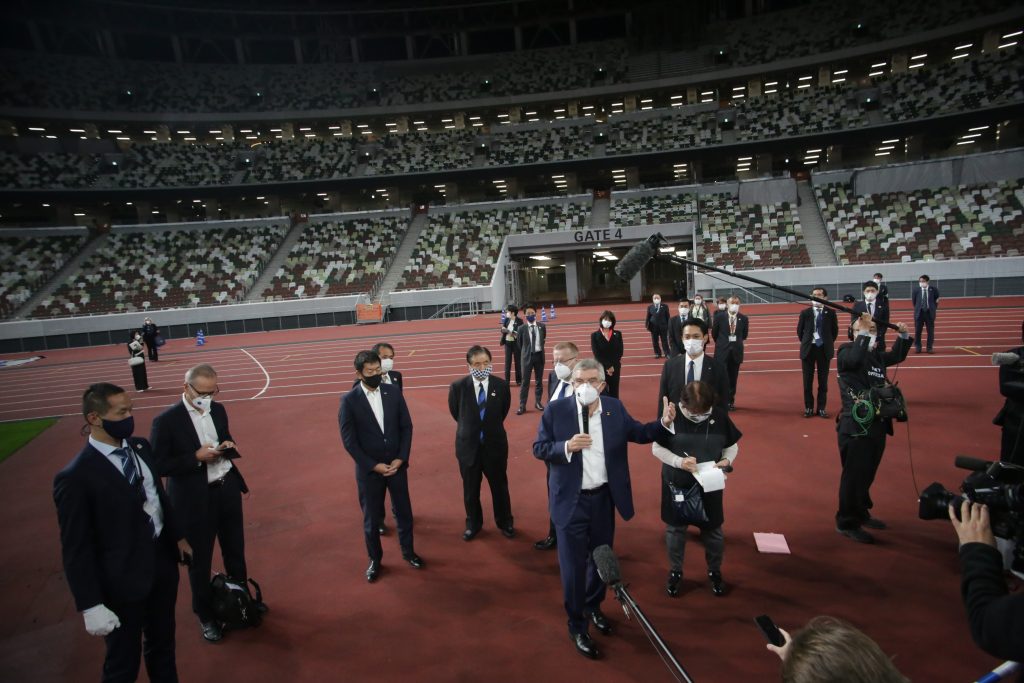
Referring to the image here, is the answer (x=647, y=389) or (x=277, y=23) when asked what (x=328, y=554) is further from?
(x=277, y=23)

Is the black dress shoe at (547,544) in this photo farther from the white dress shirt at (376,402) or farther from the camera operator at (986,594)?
the camera operator at (986,594)

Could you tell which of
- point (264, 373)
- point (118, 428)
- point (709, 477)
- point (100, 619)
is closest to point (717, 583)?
point (709, 477)

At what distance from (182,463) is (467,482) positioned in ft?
8.76

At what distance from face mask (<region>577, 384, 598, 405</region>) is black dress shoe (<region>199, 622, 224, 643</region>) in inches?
141

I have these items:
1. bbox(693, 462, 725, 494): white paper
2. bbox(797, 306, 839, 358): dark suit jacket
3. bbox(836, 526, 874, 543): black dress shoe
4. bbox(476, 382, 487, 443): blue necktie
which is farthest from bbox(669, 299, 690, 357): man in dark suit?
bbox(693, 462, 725, 494): white paper

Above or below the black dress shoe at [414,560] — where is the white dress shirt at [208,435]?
above

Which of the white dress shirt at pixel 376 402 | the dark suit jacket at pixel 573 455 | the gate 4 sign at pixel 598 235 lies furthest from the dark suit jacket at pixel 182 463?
the gate 4 sign at pixel 598 235

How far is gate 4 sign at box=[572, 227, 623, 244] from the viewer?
3684 centimetres

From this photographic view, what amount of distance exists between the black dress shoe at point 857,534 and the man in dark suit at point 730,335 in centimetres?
467

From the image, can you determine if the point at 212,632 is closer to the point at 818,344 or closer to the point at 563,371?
the point at 563,371

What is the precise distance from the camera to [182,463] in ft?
13.8

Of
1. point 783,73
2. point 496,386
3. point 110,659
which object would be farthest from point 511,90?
point 110,659

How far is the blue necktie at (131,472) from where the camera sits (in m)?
3.33

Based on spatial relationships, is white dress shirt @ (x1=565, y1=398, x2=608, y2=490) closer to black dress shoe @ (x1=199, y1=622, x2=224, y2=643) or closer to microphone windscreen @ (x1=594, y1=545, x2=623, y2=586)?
microphone windscreen @ (x1=594, y1=545, x2=623, y2=586)
